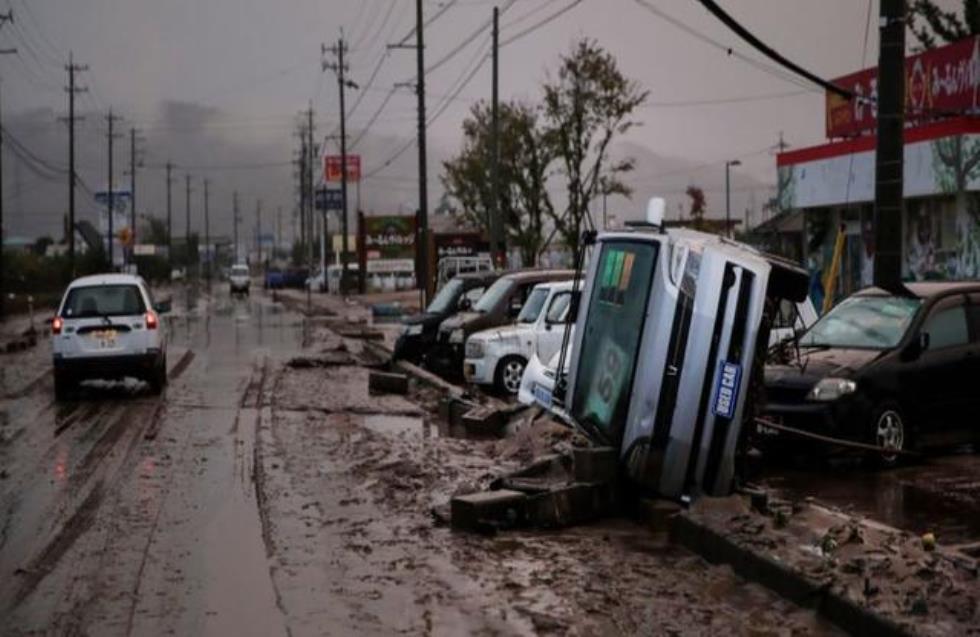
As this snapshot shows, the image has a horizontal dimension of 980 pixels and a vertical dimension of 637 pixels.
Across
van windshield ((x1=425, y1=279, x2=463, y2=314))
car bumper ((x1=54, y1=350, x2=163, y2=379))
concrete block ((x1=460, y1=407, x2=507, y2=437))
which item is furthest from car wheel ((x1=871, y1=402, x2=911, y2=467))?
van windshield ((x1=425, y1=279, x2=463, y2=314))

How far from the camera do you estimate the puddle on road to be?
397 inches

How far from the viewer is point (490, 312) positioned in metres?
21.7

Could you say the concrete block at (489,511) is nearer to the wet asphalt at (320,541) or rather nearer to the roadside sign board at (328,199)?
the wet asphalt at (320,541)

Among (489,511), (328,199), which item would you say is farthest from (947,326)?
(328,199)

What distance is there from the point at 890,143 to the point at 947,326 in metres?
2.46

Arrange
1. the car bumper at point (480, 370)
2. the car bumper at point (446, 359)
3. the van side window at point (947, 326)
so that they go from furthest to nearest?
the car bumper at point (446, 359), the car bumper at point (480, 370), the van side window at point (947, 326)

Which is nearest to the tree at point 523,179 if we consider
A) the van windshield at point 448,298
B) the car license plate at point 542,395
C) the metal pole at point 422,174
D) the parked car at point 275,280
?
the metal pole at point 422,174

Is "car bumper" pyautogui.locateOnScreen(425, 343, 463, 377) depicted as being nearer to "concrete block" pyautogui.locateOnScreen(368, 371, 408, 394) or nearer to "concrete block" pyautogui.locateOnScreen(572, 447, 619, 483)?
"concrete block" pyautogui.locateOnScreen(368, 371, 408, 394)

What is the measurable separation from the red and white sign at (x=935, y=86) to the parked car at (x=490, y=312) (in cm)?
834

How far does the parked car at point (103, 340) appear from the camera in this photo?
66.4 ft

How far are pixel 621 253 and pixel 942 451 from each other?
17.0 ft

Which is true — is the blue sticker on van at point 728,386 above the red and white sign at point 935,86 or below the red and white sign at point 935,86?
below

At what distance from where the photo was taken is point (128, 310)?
68.2ft

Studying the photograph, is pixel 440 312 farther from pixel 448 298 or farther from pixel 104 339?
pixel 104 339
